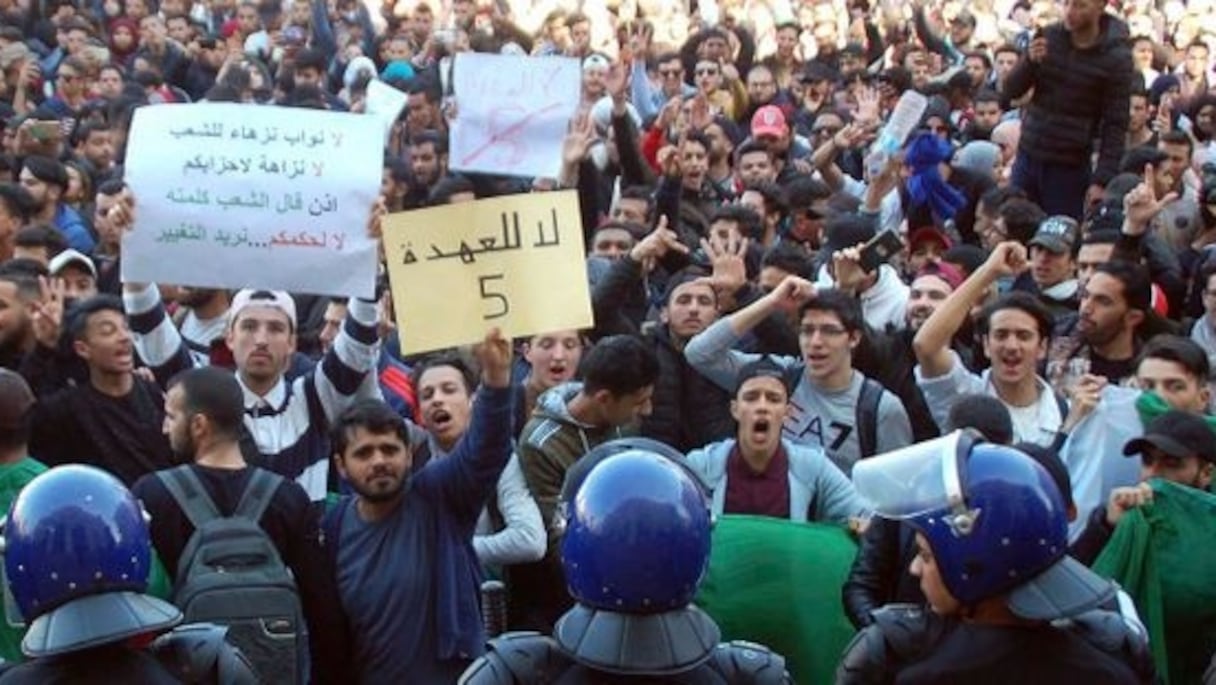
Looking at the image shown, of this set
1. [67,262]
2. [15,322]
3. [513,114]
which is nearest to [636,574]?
[15,322]

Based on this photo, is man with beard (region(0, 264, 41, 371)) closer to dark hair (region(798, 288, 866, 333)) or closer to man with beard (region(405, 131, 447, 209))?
dark hair (region(798, 288, 866, 333))

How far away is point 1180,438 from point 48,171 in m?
6.79

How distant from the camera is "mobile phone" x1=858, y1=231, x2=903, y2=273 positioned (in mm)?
8184

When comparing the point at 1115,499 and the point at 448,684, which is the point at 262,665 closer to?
the point at 448,684

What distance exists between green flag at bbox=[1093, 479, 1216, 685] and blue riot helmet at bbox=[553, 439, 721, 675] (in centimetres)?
210

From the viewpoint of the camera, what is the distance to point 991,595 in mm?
3512

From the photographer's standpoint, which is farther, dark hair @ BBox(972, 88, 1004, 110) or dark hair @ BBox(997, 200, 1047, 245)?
dark hair @ BBox(972, 88, 1004, 110)

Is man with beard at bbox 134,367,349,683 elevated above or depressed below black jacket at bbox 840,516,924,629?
above

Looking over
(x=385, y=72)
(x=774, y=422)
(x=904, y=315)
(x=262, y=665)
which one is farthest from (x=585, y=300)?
(x=385, y=72)

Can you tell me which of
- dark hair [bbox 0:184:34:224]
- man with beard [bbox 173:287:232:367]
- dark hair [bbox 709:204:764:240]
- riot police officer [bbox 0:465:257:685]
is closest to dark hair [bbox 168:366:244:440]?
riot police officer [bbox 0:465:257:685]

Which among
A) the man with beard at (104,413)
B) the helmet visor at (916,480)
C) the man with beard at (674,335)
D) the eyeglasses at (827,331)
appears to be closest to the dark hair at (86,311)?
the man with beard at (104,413)

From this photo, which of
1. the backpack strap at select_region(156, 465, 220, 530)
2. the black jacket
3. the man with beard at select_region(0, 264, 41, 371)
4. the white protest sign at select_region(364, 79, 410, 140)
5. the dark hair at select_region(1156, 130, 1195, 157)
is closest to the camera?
the backpack strap at select_region(156, 465, 220, 530)

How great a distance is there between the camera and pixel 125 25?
17.5m

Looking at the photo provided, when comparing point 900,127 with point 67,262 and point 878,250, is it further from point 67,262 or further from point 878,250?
point 67,262
